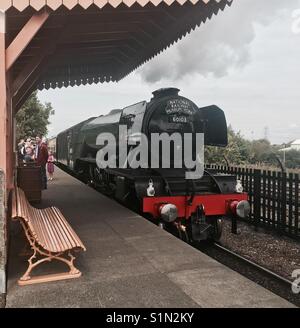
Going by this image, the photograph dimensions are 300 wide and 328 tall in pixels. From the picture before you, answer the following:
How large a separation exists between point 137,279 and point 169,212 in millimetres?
2514

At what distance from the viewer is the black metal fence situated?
766cm

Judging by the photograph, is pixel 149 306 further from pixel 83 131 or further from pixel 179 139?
pixel 83 131

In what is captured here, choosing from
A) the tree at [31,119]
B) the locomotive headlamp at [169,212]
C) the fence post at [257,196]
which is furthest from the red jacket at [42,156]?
the tree at [31,119]

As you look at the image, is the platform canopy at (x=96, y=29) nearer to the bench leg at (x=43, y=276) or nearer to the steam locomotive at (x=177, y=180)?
the steam locomotive at (x=177, y=180)

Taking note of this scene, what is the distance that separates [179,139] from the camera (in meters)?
7.64

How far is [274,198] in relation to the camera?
8.26m

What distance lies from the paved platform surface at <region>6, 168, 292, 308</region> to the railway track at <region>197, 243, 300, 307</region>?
4.31ft

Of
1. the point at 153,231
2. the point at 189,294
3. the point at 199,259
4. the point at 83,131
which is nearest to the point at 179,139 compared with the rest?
the point at 153,231

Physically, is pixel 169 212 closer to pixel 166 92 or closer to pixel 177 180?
pixel 177 180

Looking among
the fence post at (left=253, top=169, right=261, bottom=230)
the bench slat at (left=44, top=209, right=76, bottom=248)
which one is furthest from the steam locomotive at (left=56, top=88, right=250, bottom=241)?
the bench slat at (left=44, top=209, right=76, bottom=248)

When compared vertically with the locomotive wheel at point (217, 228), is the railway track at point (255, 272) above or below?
below

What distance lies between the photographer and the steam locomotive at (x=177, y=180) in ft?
22.0

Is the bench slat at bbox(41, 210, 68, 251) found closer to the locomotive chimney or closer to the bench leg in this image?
the bench leg

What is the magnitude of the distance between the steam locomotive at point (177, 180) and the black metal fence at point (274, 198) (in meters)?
1.21
